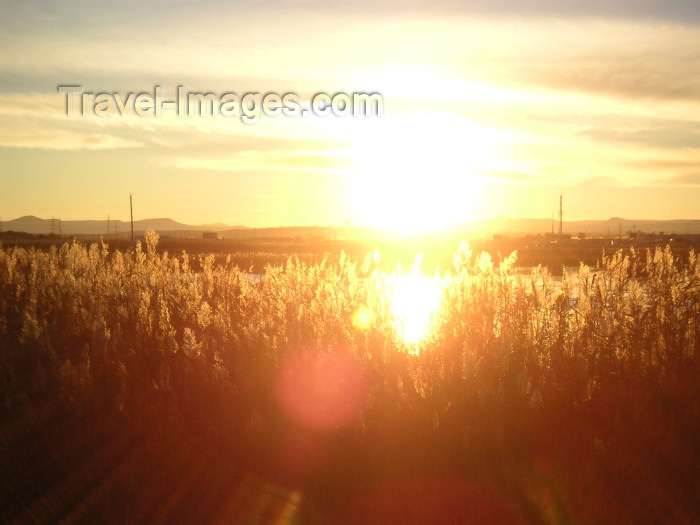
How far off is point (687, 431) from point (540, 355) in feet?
4.36

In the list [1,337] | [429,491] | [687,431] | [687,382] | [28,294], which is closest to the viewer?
[429,491]

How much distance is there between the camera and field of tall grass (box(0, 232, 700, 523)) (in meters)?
4.97

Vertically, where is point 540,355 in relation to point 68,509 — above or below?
above

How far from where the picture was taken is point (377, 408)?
591 centimetres

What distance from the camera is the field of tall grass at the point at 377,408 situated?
4.97 m

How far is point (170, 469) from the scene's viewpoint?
5.38 m

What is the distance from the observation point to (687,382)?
610cm

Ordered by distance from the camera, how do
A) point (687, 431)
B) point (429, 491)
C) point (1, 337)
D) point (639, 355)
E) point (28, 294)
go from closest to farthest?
1. point (429, 491)
2. point (687, 431)
3. point (639, 355)
4. point (1, 337)
5. point (28, 294)

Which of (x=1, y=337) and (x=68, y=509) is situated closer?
(x=68, y=509)

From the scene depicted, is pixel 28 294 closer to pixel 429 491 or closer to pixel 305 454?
pixel 305 454

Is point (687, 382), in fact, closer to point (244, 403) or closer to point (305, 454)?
point (305, 454)

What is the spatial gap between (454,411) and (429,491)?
0.81 m

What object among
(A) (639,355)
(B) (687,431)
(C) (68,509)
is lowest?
(C) (68,509)

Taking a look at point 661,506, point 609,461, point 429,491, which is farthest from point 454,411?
point 661,506
